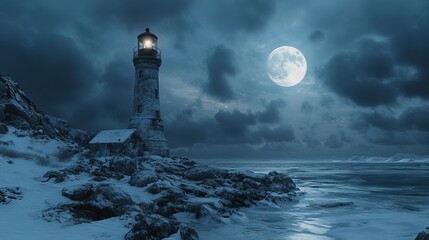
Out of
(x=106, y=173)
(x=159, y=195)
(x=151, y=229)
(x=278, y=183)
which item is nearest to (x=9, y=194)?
(x=151, y=229)

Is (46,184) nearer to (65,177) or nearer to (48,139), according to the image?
(65,177)

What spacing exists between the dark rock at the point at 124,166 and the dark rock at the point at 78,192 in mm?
7901

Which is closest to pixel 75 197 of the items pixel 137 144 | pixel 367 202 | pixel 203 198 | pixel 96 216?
pixel 96 216

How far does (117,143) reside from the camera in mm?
31844

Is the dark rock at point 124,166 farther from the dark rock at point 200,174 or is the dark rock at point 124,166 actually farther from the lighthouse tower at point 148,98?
the lighthouse tower at point 148,98

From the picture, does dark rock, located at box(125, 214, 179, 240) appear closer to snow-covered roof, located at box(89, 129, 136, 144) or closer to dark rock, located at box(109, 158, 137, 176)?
dark rock, located at box(109, 158, 137, 176)

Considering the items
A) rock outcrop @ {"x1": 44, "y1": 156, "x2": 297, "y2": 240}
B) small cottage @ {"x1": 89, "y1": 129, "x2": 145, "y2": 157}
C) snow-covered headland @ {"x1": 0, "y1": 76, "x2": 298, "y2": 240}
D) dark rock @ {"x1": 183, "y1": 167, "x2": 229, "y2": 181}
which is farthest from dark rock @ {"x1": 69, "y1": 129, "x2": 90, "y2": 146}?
dark rock @ {"x1": 183, "y1": 167, "x2": 229, "y2": 181}

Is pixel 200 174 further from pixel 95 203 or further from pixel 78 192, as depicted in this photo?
pixel 95 203

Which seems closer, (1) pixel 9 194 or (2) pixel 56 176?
(1) pixel 9 194

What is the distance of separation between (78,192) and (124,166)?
8548mm

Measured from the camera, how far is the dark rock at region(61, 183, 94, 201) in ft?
52.5

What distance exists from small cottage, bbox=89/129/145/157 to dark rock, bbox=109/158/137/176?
21.8ft

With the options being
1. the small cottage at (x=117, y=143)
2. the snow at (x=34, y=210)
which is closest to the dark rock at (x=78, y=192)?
the snow at (x=34, y=210)

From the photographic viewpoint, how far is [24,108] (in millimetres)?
30422
